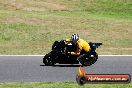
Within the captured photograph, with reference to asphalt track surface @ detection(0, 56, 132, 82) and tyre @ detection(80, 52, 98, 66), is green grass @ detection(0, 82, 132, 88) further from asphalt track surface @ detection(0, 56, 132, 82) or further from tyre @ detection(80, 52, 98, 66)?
tyre @ detection(80, 52, 98, 66)

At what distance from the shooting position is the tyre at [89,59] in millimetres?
18281

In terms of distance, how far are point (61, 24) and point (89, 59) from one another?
10.3 meters

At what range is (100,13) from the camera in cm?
3366

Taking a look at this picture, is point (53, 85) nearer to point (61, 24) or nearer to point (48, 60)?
point (48, 60)

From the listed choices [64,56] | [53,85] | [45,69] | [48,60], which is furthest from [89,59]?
[53,85]

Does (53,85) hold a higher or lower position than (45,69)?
higher

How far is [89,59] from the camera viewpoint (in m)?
18.5

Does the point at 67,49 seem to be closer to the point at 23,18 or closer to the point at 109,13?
the point at 23,18

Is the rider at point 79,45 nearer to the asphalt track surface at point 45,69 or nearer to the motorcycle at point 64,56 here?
the motorcycle at point 64,56

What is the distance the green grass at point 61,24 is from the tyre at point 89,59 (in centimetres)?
387

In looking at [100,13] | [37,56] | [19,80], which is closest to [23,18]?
[100,13]

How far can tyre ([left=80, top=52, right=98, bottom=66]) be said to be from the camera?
18281 millimetres

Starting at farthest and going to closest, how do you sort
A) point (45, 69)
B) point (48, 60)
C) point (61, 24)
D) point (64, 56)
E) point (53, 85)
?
point (61, 24) < point (48, 60) < point (64, 56) < point (45, 69) < point (53, 85)

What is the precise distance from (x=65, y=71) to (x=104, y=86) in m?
3.21
